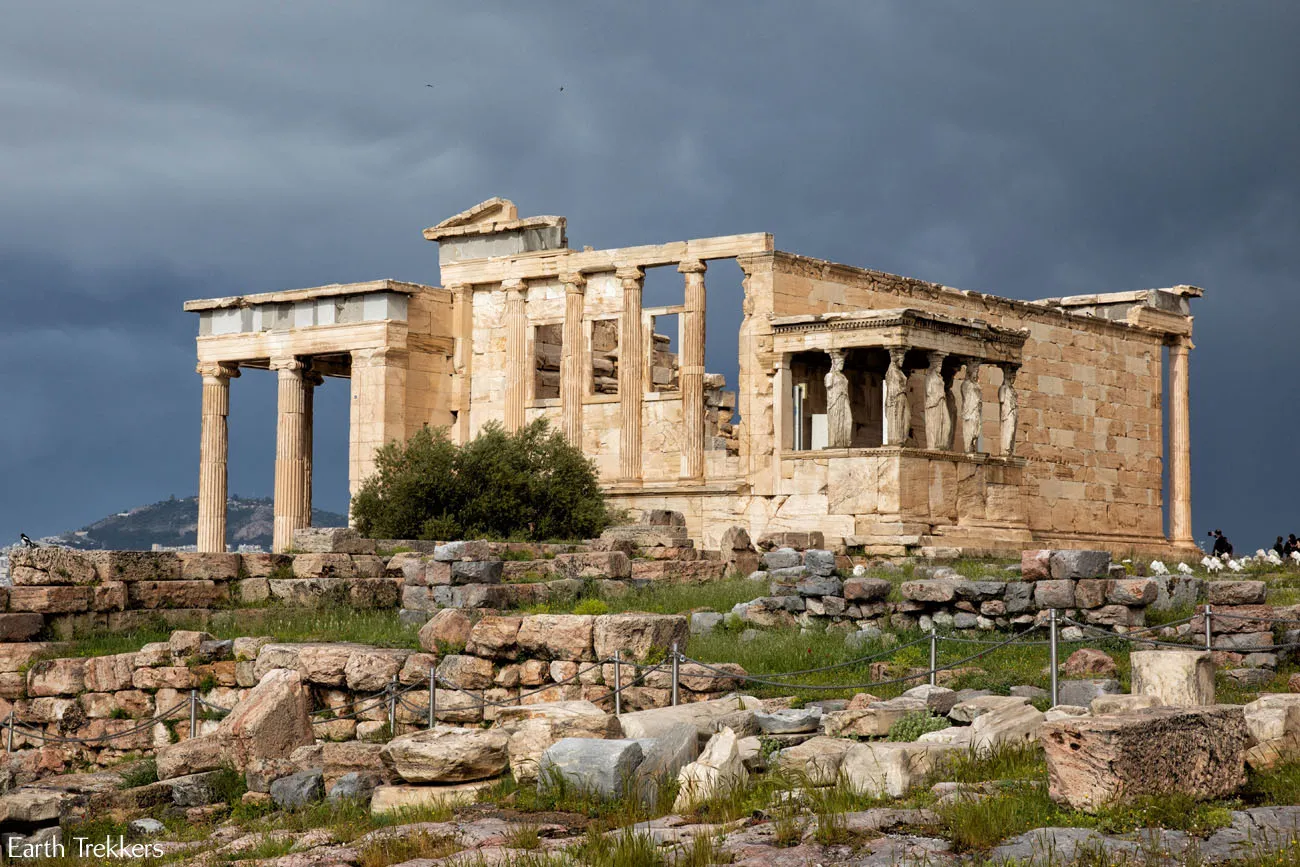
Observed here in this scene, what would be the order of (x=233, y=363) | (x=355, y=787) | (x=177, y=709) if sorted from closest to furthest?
(x=355, y=787), (x=177, y=709), (x=233, y=363)

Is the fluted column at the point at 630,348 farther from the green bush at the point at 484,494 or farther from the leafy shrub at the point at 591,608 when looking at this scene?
the leafy shrub at the point at 591,608

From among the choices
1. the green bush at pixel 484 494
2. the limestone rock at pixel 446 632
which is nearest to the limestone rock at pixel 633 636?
the limestone rock at pixel 446 632

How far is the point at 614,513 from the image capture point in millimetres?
29312

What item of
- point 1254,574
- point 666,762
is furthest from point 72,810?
point 1254,574

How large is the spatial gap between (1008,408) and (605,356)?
27.9ft

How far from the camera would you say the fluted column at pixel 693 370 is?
3098cm

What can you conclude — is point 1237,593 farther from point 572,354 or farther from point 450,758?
point 572,354

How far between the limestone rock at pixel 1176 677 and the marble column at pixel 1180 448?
26906mm

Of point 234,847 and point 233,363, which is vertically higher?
point 233,363

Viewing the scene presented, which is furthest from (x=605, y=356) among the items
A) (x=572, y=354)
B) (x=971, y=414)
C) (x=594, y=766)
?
(x=594, y=766)

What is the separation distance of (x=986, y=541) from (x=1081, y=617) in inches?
481

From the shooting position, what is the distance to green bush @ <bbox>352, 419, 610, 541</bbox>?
87.2 ft

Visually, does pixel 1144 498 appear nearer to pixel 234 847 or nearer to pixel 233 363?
pixel 233 363

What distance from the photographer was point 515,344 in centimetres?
3319
